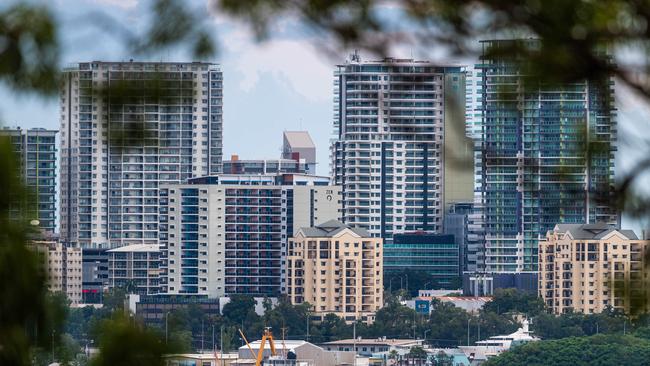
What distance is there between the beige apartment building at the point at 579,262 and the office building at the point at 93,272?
8.23 metres

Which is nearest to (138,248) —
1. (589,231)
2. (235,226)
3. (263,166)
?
(235,226)

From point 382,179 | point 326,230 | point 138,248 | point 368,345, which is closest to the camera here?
point 368,345

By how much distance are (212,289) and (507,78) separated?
25.2 meters

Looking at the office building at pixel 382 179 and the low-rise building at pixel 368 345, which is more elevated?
the office building at pixel 382 179

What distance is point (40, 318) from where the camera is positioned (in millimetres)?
2311

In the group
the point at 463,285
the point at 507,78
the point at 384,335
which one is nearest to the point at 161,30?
the point at 507,78

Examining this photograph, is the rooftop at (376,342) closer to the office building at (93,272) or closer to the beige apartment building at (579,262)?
the beige apartment building at (579,262)

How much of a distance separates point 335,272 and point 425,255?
147 inches

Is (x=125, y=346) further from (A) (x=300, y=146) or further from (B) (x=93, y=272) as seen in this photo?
(A) (x=300, y=146)

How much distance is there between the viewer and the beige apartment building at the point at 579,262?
24.6 meters

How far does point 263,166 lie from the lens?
30.2m

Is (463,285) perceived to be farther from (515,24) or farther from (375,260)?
(515,24)

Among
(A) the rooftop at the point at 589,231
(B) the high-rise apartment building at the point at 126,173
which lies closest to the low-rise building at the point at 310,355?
(A) the rooftop at the point at 589,231

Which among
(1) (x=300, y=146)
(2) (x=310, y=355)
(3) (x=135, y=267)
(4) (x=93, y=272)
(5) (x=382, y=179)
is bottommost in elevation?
(2) (x=310, y=355)
